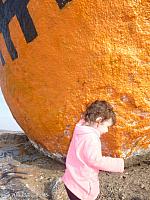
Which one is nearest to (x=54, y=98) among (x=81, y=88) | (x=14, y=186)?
(x=81, y=88)

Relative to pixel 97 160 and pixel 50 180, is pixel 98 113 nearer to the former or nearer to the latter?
pixel 97 160

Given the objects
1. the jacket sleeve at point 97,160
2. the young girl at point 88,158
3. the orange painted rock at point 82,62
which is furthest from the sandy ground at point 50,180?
the jacket sleeve at point 97,160

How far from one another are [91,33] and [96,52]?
13 cm

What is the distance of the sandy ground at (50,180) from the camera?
12.5 feet

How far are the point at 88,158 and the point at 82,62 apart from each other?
89cm

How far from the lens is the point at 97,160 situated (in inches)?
114

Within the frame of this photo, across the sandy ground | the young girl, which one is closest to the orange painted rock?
the sandy ground

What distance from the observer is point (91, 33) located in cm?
353

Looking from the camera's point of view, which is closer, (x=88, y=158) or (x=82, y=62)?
(x=88, y=158)

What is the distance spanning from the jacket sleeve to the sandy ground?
0.88 m

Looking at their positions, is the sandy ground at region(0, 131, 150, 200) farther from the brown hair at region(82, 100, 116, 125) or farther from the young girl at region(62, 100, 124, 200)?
the brown hair at region(82, 100, 116, 125)

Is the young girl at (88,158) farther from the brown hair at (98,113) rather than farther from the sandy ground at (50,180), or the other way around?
the sandy ground at (50,180)

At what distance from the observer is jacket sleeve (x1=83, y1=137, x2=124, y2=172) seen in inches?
114

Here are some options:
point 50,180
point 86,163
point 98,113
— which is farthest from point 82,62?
point 50,180
